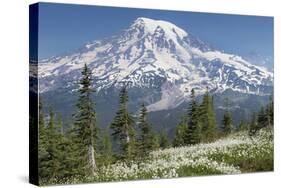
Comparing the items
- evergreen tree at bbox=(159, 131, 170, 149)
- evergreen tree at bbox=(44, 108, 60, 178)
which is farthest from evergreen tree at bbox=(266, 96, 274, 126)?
evergreen tree at bbox=(44, 108, 60, 178)

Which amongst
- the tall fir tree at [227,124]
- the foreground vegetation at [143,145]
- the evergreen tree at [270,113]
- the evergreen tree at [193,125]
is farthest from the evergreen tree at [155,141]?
the evergreen tree at [270,113]

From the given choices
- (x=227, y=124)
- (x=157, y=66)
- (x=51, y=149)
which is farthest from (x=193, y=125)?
(x=51, y=149)

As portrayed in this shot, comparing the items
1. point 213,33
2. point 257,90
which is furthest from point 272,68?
point 213,33

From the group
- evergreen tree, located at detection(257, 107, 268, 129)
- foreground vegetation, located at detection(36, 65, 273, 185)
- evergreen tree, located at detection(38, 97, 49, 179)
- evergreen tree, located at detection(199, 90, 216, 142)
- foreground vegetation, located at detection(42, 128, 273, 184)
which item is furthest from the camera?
evergreen tree, located at detection(257, 107, 268, 129)

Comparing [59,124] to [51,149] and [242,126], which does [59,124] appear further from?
[242,126]

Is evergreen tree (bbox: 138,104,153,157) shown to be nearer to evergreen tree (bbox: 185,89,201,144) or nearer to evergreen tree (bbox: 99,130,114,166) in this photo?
evergreen tree (bbox: 99,130,114,166)

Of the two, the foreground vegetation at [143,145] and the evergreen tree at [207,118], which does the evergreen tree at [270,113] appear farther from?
the evergreen tree at [207,118]

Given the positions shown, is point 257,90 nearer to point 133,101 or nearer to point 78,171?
point 133,101
